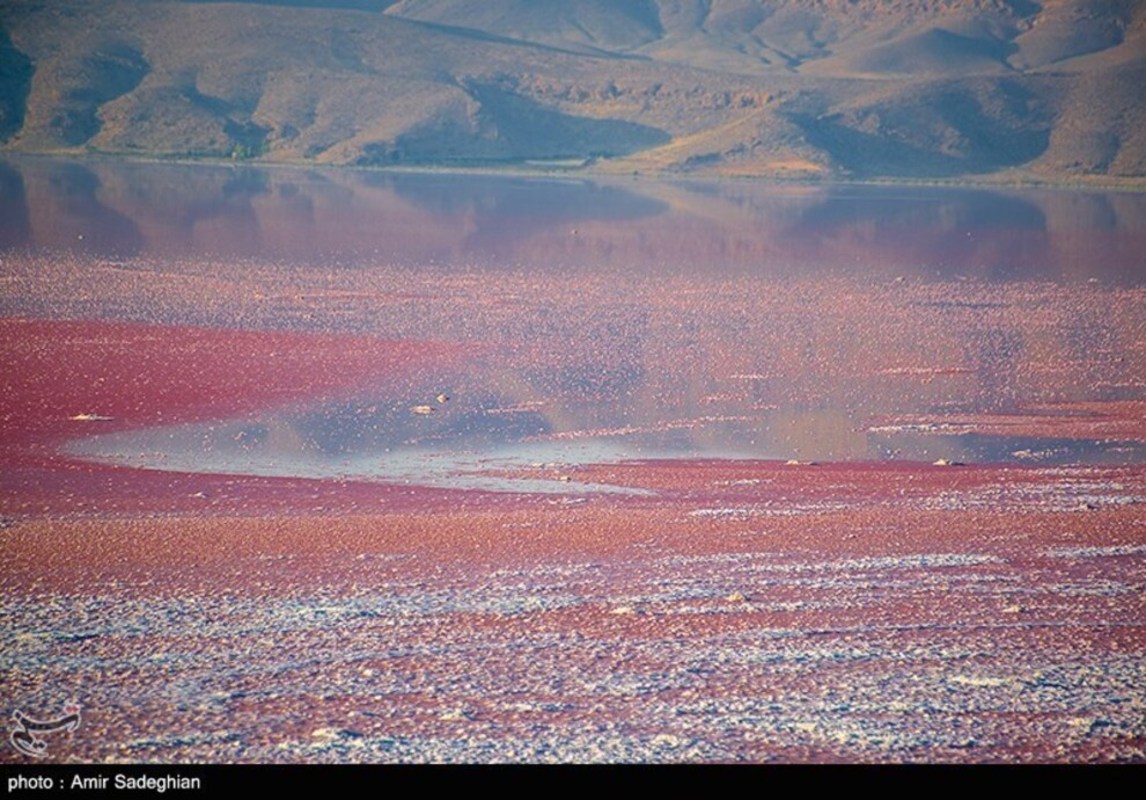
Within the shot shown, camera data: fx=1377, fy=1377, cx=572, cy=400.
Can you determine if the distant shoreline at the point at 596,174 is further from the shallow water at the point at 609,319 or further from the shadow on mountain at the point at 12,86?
the shallow water at the point at 609,319

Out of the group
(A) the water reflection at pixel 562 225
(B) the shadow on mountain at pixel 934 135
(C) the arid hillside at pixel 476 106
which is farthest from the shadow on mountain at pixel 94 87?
(B) the shadow on mountain at pixel 934 135

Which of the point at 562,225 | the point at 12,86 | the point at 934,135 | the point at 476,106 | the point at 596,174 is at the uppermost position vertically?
the point at 12,86

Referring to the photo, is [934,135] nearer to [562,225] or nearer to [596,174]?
[596,174]

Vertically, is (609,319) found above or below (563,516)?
below

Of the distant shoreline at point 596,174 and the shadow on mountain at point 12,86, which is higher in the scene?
the shadow on mountain at point 12,86

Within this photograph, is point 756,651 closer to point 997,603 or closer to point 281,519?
point 997,603

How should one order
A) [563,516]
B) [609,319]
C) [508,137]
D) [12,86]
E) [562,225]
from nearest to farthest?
[563,516] → [609,319] → [562,225] → [508,137] → [12,86]

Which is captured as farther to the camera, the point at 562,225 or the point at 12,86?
the point at 12,86

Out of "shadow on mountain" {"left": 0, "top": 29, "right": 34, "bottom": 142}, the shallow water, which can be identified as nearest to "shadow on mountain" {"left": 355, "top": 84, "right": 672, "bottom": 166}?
"shadow on mountain" {"left": 0, "top": 29, "right": 34, "bottom": 142}

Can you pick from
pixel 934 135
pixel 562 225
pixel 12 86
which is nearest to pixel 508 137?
pixel 934 135
